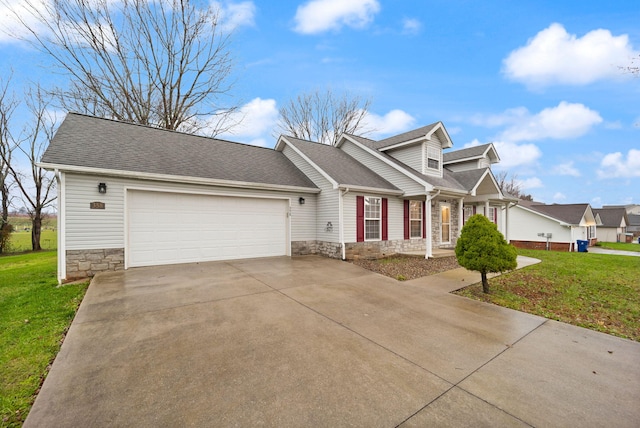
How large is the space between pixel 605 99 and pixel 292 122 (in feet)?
59.8

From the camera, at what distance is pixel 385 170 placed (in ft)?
37.7

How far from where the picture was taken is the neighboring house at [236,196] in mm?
6695

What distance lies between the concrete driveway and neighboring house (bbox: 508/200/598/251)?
21.0 m

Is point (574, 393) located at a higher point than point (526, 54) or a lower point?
lower

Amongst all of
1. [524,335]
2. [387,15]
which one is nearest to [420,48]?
[387,15]

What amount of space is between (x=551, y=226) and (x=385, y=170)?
1889cm

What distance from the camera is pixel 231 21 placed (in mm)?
14828

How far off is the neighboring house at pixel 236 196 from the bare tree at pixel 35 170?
1248 centimetres

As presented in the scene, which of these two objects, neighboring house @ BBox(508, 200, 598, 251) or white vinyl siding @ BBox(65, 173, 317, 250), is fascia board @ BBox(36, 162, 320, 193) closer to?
white vinyl siding @ BBox(65, 173, 317, 250)

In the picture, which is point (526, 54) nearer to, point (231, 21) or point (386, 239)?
point (386, 239)

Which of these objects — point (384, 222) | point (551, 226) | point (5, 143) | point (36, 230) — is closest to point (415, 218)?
point (384, 222)

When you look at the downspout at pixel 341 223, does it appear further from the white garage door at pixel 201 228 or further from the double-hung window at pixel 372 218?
the white garage door at pixel 201 228

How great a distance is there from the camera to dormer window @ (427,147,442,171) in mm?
11797

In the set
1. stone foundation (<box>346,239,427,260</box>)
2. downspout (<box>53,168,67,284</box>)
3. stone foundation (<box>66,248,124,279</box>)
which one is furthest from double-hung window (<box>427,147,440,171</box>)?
downspout (<box>53,168,67,284</box>)
